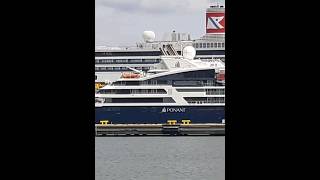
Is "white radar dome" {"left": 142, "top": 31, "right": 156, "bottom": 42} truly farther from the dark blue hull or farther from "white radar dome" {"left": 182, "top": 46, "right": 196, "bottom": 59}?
the dark blue hull

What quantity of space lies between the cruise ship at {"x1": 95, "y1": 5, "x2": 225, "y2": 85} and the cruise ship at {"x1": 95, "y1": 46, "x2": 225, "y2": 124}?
652 centimetres

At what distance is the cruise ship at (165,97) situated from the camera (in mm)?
36312

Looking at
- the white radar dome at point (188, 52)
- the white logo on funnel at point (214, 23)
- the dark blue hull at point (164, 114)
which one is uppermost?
the white logo on funnel at point (214, 23)

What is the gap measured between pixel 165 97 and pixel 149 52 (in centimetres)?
908

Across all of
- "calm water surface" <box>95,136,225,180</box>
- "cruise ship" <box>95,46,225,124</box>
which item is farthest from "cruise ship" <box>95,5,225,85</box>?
"calm water surface" <box>95,136,225,180</box>

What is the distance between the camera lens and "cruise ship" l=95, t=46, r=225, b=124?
3631 cm

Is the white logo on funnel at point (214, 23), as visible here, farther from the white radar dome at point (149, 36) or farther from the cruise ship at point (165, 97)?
the cruise ship at point (165, 97)

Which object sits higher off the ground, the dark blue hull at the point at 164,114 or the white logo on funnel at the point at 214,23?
the white logo on funnel at the point at 214,23

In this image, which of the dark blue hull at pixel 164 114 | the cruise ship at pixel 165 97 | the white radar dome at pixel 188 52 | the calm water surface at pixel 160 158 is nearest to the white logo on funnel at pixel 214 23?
the white radar dome at pixel 188 52

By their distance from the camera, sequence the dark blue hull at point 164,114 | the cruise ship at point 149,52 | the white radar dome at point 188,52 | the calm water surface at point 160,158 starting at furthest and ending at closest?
the cruise ship at point 149,52
the white radar dome at point 188,52
the dark blue hull at point 164,114
the calm water surface at point 160,158

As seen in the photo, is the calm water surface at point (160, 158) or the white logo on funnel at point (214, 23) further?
the white logo on funnel at point (214, 23)
